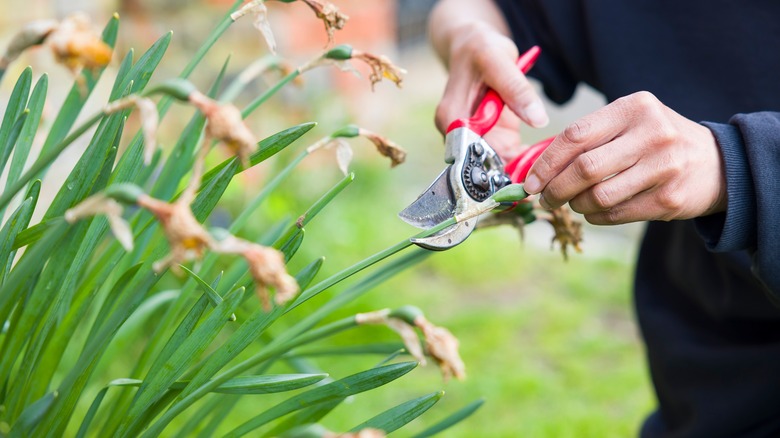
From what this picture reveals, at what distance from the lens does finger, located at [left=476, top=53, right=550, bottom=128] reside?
0.97 m

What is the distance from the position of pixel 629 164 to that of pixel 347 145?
0.89 ft

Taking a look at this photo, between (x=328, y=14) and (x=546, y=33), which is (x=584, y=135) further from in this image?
(x=546, y=33)

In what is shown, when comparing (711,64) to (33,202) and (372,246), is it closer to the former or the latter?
(33,202)

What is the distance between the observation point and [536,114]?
3.17ft

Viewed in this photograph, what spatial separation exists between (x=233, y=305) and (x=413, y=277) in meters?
2.09

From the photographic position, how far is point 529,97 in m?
0.97

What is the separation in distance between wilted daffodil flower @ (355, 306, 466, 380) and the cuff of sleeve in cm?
40

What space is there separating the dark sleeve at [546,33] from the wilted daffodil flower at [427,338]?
0.85 metres

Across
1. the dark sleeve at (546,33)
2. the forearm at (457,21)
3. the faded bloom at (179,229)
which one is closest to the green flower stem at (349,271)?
the faded bloom at (179,229)

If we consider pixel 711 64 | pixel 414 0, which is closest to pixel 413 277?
pixel 711 64

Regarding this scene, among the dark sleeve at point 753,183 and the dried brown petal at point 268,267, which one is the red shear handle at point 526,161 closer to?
the dark sleeve at point 753,183

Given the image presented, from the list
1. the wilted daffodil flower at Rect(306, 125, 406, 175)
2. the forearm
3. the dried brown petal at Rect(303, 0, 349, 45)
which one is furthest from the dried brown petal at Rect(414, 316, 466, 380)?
the forearm

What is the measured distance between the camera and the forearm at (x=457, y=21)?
44.8 inches

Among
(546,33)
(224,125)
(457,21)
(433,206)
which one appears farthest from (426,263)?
(224,125)
